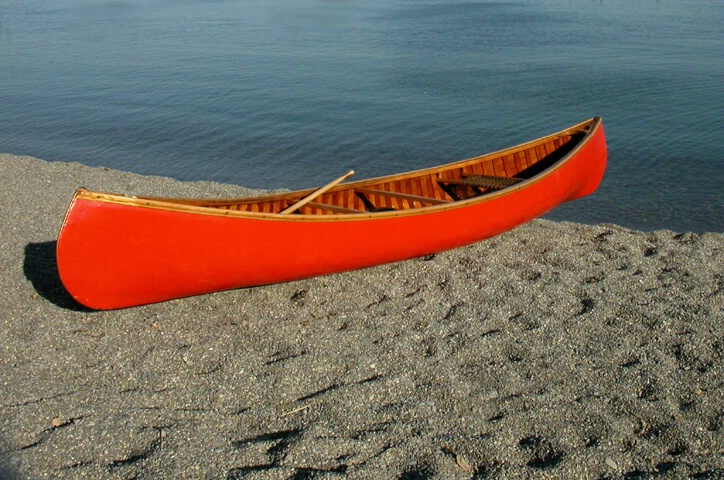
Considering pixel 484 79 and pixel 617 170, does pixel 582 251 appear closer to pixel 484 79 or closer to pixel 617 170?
pixel 617 170

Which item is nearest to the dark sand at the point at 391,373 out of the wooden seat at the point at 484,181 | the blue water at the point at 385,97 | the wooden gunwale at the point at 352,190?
the wooden gunwale at the point at 352,190

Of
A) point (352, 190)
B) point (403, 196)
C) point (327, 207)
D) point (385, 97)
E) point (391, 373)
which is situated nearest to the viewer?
point (391, 373)

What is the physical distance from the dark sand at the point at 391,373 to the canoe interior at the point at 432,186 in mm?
904

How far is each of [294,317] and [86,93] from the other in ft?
51.9

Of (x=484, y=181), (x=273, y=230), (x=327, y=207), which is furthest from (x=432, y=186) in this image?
(x=273, y=230)

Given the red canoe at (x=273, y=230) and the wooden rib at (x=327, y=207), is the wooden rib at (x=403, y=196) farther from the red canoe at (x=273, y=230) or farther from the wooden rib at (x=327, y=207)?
the wooden rib at (x=327, y=207)

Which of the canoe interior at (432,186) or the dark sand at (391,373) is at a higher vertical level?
the canoe interior at (432,186)

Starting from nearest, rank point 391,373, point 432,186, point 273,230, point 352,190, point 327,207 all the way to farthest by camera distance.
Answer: point 391,373, point 273,230, point 327,207, point 352,190, point 432,186

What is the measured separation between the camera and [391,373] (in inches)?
204

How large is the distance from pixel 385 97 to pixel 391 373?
1364cm

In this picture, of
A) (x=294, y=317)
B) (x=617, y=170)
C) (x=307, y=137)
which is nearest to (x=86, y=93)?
(x=307, y=137)

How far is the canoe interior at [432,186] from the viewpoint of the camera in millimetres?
7242

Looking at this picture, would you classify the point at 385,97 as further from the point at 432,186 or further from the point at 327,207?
the point at 327,207

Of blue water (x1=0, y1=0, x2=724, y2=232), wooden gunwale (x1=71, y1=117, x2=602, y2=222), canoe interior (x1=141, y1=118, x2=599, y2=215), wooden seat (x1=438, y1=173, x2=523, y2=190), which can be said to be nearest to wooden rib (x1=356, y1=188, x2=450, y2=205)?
canoe interior (x1=141, y1=118, x2=599, y2=215)
